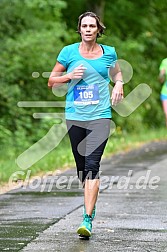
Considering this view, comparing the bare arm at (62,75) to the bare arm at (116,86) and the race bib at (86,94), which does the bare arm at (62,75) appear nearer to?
the race bib at (86,94)

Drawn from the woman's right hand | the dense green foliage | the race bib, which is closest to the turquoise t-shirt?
the race bib

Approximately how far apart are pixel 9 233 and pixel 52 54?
1283cm

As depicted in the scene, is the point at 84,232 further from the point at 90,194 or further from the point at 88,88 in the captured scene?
the point at 88,88

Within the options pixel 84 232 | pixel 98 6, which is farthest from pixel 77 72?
pixel 98 6

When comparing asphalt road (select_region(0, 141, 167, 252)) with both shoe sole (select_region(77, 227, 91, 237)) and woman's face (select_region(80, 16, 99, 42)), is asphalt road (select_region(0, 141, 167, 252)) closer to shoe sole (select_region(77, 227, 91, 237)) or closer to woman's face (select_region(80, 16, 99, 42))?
shoe sole (select_region(77, 227, 91, 237))

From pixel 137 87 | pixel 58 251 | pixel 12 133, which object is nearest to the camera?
pixel 58 251

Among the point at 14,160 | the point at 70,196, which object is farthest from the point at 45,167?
the point at 70,196

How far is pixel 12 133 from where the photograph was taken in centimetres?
1897

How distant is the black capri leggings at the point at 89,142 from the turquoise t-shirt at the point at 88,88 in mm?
61

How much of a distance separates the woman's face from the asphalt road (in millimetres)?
1736

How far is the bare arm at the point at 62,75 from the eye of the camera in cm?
740

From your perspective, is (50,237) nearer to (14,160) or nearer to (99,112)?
(99,112)

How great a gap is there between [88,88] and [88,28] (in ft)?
1.74

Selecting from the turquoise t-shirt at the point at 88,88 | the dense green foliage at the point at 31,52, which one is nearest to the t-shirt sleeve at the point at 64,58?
the turquoise t-shirt at the point at 88,88
